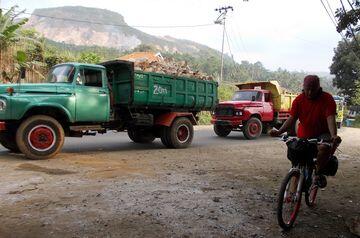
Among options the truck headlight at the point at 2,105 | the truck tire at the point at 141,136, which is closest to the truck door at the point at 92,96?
the truck headlight at the point at 2,105

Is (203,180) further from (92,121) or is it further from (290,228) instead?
(92,121)

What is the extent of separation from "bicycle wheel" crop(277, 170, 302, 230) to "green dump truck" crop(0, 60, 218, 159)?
20.4 ft

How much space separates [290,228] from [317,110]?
151 cm

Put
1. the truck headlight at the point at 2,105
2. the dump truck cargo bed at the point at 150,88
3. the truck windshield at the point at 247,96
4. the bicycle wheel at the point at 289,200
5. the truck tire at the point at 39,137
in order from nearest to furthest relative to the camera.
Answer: the bicycle wheel at the point at 289,200, the truck headlight at the point at 2,105, the truck tire at the point at 39,137, the dump truck cargo bed at the point at 150,88, the truck windshield at the point at 247,96

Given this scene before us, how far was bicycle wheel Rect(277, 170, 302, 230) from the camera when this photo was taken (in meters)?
4.55

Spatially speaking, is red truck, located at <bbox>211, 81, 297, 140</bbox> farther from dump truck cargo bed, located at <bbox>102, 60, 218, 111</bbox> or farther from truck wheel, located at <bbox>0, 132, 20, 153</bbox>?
truck wheel, located at <bbox>0, 132, 20, 153</bbox>

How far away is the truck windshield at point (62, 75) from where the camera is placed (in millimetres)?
9802

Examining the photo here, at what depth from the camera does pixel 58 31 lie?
19525 cm

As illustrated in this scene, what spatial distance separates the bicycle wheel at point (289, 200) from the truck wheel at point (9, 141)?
730 centimetres

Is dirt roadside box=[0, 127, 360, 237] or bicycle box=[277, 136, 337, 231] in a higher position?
bicycle box=[277, 136, 337, 231]

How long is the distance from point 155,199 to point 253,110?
11256 millimetres

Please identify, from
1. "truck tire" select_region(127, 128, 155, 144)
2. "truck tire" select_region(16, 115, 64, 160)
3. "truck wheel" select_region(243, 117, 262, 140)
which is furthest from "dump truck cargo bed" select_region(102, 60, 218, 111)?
"truck wheel" select_region(243, 117, 262, 140)

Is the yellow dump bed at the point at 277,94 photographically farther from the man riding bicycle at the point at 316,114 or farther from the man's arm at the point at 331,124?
the man's arm at the point at 331,124

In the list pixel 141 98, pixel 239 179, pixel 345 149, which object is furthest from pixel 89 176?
pixel 345 149
